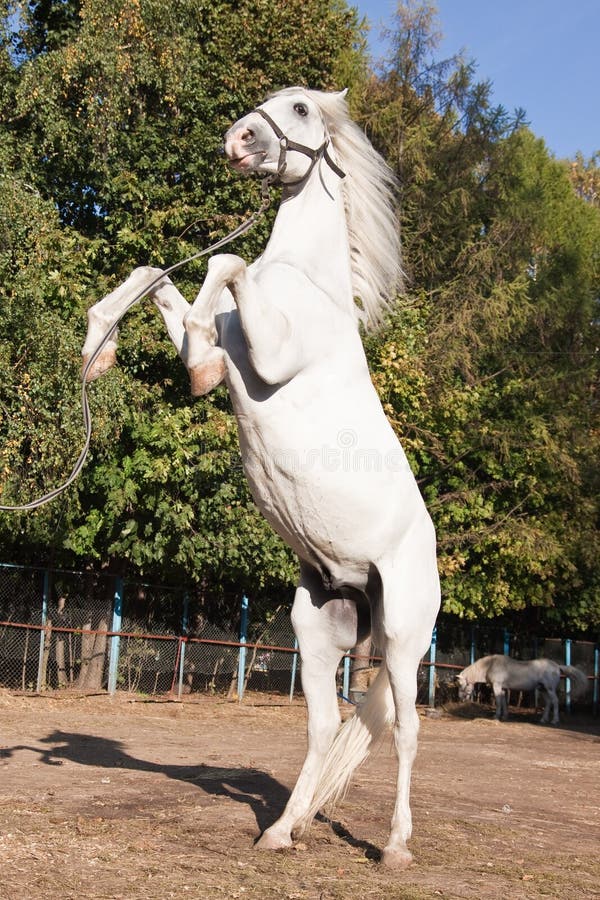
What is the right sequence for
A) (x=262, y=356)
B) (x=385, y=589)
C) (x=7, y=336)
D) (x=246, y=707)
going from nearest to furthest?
(x=262, y=356)
(x=385, y=589)
(x=7, y=336)
(x=246, y=707)

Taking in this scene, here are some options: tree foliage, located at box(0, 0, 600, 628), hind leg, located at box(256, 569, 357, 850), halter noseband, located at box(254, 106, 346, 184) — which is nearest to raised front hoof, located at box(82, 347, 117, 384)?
halter noseband, located at box(254, 106, 346, 184)

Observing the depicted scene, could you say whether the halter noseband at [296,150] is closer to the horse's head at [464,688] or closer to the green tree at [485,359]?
the green tree at [485,359]

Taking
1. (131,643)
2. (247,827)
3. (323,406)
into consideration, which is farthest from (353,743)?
(131,643)

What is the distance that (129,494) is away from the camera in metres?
13.3

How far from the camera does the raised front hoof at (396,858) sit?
4.16 metres

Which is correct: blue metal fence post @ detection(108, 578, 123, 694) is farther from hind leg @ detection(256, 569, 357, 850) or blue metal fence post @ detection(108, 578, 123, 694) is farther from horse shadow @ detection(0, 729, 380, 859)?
hind leg @ detection(256, 569, 357, 850)

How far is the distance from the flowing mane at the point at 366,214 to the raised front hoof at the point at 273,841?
98.8 inches

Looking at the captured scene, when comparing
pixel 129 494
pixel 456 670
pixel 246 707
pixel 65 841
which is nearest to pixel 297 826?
pixel 65 841

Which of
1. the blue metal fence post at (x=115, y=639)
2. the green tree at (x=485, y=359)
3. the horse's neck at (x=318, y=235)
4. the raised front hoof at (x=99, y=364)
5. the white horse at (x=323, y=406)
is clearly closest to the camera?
the raised front hoof at (x=99, y=364)

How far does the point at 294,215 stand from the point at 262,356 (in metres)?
1.11

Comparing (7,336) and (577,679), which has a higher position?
(7,336)

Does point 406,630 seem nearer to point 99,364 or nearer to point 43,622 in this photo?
point 99,364

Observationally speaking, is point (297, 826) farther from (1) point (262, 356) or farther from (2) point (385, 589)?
(1) point (262, 356)

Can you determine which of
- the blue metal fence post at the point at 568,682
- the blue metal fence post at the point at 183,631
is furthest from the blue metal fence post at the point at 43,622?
the blue metal fence post at the point at 568,682
